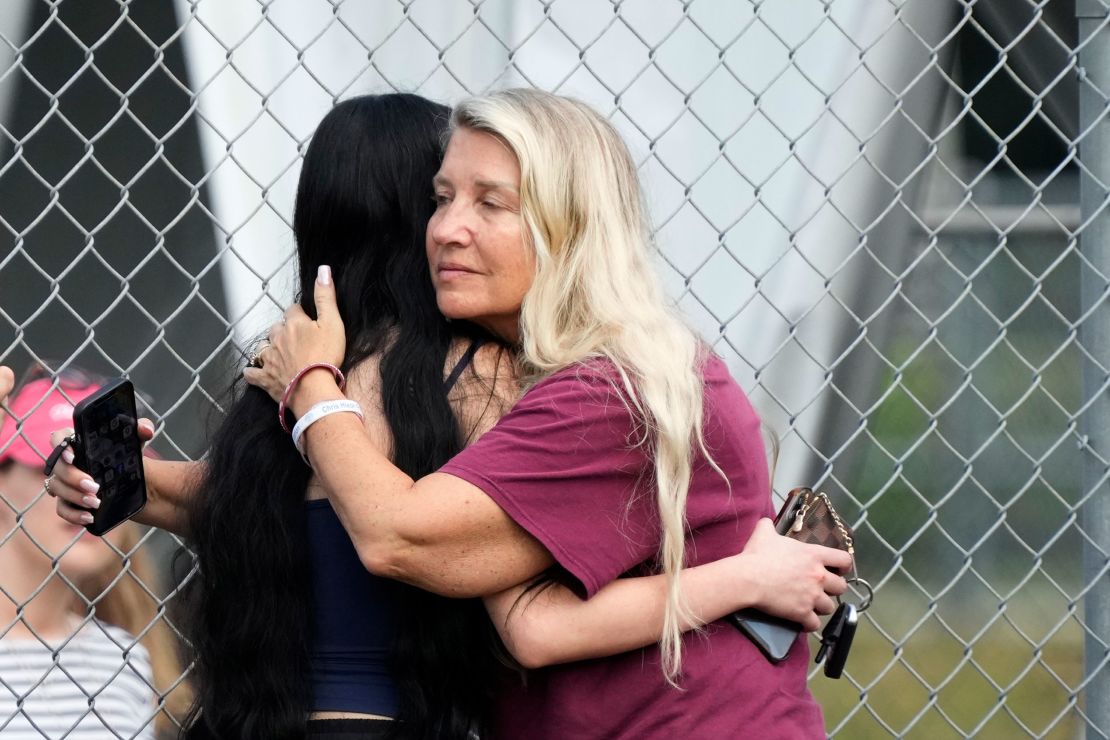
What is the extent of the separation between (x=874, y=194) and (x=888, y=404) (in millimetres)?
579

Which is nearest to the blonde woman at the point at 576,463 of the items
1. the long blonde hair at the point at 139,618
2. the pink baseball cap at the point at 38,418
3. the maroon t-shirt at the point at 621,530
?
the maroon t-shirt at the point at 621,530

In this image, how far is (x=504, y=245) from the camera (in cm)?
174

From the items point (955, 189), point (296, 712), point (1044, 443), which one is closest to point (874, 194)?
point (955, 189)

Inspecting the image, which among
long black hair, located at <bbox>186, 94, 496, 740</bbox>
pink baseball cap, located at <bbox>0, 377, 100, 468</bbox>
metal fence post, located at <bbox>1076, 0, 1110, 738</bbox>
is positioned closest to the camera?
long black hair, located at <bbox>186, 94, 496, 740</bbox>

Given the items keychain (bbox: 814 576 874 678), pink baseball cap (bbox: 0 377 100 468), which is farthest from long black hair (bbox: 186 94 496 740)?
pink baseball cap (bbox: 0 377 100 468)

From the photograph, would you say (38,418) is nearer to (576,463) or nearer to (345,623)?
(345,623)

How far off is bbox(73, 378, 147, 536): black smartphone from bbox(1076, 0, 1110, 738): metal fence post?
1.68m

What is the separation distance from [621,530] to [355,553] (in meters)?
0.37

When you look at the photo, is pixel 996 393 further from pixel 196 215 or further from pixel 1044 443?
pixel 196 215

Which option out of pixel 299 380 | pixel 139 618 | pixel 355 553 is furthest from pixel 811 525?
pixel 139 618

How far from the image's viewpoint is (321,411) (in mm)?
1604

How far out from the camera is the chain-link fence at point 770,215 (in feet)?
10.5

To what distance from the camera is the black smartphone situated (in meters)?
1.71

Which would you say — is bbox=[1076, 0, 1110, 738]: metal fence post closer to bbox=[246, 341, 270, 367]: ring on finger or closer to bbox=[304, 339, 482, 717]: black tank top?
bbox=[304, 339, 482, 717]: black tank top
